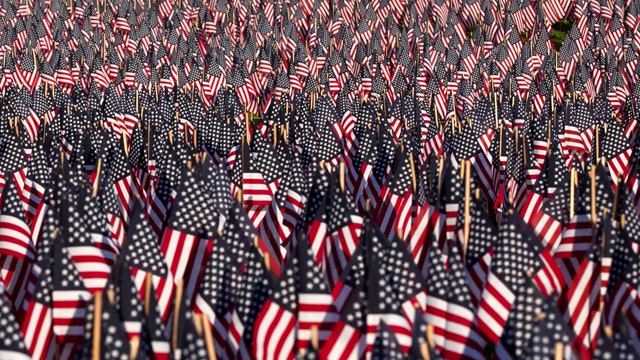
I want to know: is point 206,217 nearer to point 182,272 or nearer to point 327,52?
point 182,272

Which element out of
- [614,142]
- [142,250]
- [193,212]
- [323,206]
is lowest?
[142,250]

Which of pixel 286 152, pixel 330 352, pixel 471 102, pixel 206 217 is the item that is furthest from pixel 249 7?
pixel 330 352

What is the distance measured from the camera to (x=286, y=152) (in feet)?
62.7

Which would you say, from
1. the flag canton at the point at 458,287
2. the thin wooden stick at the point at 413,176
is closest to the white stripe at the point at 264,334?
the flag canton at the point at 458,287

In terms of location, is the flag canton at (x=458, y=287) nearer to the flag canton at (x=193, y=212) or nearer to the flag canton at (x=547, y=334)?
the flag canton at (x=547, y=334)

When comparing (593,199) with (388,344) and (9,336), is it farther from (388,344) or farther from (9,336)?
(9,336)

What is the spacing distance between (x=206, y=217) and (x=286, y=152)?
5518mm

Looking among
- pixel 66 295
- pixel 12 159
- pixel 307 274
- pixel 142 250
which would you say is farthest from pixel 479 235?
pixel 12 159

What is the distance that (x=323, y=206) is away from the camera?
13.8 m

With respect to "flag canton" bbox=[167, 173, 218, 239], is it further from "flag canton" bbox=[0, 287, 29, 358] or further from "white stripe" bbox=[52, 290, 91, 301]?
"flag canton" bbox=[0, 287, 29, 358]

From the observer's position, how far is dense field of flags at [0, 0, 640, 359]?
10.2 meters

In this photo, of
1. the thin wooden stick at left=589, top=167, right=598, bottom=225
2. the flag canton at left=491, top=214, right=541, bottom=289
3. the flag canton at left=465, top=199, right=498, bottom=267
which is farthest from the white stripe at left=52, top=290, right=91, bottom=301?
the thin wooden stick at left=589, top=167, right=598, bottom=225

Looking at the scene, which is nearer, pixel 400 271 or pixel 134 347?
pixel 134 347

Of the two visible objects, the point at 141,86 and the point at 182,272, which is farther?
the point at 141,86
